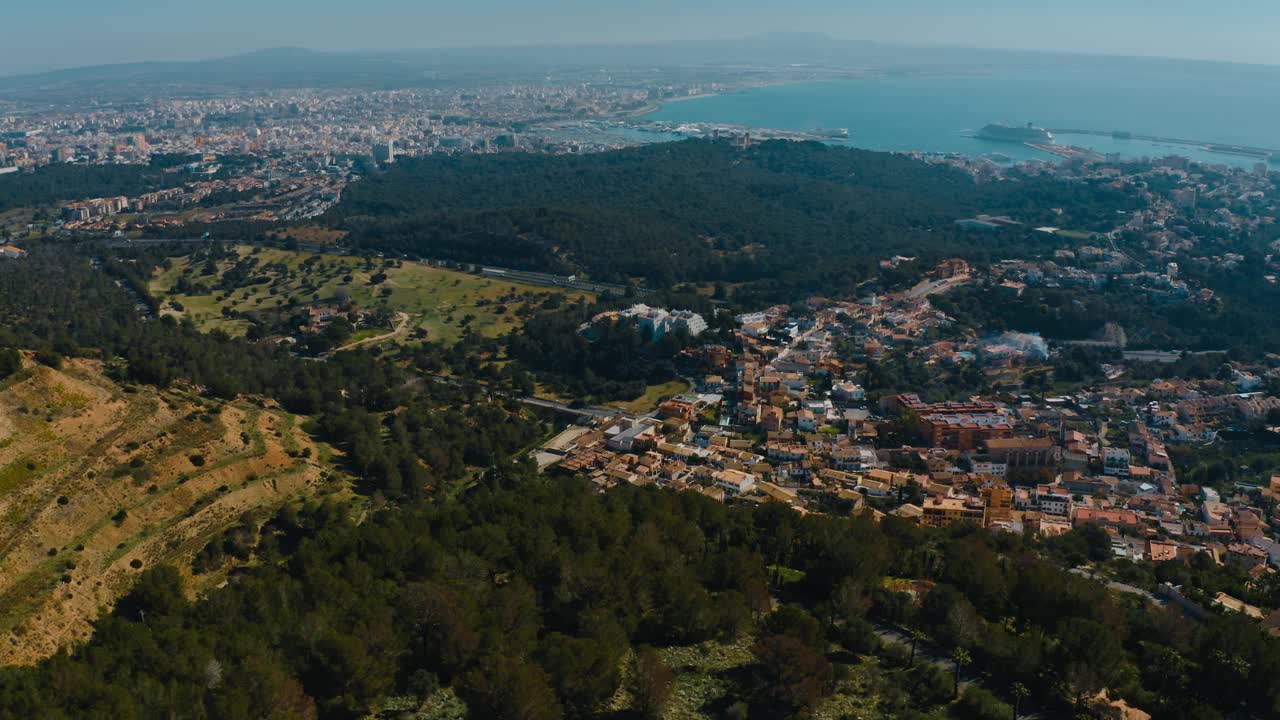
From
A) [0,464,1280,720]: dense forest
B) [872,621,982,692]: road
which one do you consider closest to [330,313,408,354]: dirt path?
[0,464,1280,720]: dense forest

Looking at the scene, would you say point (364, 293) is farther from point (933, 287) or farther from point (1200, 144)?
point (1200, 144)

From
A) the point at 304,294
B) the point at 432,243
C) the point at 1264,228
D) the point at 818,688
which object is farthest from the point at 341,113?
the point at 818,688

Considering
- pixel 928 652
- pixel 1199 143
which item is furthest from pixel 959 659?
pixel 1199 143

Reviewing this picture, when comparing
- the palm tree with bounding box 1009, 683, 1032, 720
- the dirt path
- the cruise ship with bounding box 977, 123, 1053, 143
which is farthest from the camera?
the cruise ship with bounding box 977, 123, 1053, 143

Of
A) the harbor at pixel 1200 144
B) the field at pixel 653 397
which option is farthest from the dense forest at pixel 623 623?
the harbor at pixel 1200 144

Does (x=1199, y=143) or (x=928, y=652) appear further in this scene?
(x=1199, y=143)

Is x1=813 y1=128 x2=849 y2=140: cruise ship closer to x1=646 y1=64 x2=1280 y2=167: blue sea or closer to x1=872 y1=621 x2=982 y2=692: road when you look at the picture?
x1=646 y1=64 x2=1280 y2=167: blue sea
